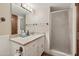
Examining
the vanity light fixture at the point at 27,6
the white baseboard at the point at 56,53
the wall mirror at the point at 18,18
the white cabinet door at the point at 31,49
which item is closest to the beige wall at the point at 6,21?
the wall mirror at the point at 18,18

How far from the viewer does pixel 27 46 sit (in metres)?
1.43

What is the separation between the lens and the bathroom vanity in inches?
55.7

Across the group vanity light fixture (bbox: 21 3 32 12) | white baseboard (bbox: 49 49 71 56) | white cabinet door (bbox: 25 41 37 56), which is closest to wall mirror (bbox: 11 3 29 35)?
vanity light fixture (bbox: 21 3 32 12)

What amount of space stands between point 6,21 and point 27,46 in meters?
0.44

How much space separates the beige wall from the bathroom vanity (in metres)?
0.14

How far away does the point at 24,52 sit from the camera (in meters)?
1.42

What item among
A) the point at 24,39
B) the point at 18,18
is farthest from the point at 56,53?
the point at 18,18

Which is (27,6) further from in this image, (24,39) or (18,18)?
(24,39)

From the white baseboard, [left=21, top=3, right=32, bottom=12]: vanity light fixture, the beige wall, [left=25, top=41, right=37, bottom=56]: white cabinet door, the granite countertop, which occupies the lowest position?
the white baseboard

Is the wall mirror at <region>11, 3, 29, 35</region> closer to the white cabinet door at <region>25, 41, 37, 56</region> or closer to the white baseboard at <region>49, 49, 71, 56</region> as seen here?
the white cabinet door at <region>25, 41, 37, 56</region>

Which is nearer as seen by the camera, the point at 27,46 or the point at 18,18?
the point at 27,46

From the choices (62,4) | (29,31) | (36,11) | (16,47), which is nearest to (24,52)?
(16,47)

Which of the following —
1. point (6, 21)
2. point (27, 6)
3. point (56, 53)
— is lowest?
point (56, 53)

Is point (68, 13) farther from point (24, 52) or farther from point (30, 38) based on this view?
point (24, 52)
